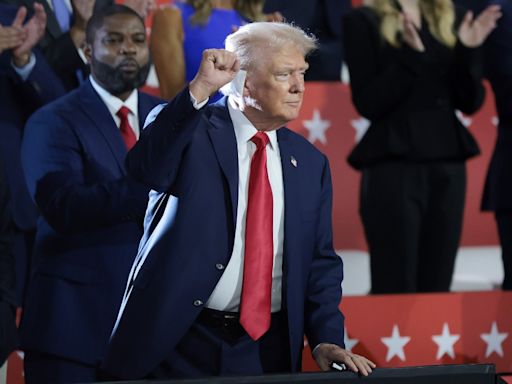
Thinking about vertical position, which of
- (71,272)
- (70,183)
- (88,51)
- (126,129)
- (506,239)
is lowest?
(506,239)

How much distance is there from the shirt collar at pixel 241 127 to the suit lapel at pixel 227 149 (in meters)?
0.02

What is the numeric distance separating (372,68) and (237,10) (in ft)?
1.87

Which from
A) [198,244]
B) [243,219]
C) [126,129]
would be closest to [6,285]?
[198,244]

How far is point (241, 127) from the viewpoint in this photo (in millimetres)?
3164

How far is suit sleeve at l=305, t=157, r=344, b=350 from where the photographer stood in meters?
3.13

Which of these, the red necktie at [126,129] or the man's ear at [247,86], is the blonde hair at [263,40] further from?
the red necktie at [126,129]

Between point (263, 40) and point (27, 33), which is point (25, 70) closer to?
point (27, 33)

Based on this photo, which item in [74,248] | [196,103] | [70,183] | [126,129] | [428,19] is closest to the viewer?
[196,103]

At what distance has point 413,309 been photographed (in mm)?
4355

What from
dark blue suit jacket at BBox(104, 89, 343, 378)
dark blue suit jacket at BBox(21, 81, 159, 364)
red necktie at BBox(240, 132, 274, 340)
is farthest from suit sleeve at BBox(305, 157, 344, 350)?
dark blue suit jacket at BBox(21, 81, 159, 364)

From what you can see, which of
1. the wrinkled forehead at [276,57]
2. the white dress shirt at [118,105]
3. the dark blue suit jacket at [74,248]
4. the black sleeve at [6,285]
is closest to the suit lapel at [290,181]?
the wrinkled forehead at [276,57]

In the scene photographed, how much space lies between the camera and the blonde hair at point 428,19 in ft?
15.6

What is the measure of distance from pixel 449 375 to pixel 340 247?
2.95m

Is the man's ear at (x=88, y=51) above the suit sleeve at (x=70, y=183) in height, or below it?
above
